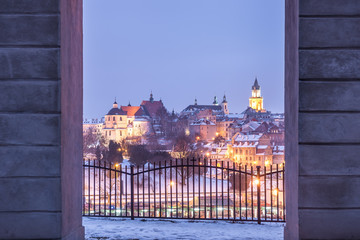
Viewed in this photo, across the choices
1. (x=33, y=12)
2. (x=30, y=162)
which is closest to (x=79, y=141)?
(x=30, y=162)

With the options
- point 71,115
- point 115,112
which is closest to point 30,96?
point 71,115

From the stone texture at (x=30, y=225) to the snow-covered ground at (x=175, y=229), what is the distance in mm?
1819

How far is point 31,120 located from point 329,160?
3671 mm

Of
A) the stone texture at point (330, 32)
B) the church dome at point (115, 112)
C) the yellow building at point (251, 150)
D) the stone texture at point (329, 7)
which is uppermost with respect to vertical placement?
the church dome at point (115, 112)

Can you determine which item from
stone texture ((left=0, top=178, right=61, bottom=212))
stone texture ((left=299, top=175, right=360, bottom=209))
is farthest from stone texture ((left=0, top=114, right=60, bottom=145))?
stone texture ((left=299, top=175, right=360, bottom=209))

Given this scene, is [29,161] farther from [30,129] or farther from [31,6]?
[31,6]

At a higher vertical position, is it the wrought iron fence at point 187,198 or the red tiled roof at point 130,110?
the red tiled roof at point 130,110

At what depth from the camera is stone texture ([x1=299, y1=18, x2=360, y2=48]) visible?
4.30 m

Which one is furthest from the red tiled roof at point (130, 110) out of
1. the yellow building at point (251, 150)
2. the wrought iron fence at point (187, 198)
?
the wrought iron fence at point (187, 198)

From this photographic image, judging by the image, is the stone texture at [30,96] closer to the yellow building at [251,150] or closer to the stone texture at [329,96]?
the stone texture at [329,96]

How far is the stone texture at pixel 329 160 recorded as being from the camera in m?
4.28

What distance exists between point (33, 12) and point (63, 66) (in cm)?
75

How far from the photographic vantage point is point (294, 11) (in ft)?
14.8

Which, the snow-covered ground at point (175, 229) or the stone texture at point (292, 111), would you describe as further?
the snow-covered ground at point (175, 229)
